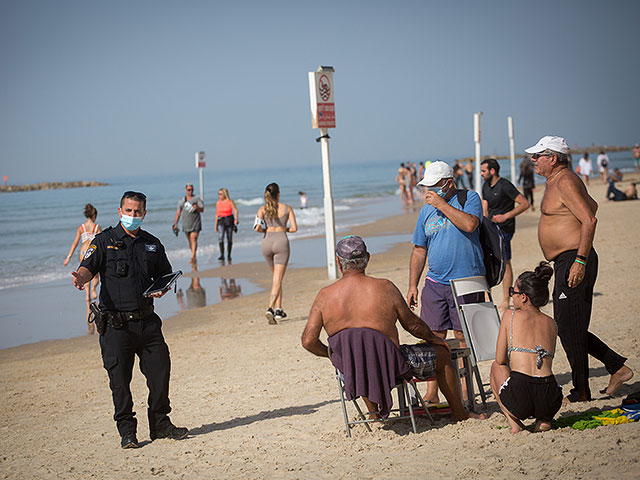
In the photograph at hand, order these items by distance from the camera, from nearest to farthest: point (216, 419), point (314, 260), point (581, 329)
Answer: point (581, 329) < point (216, 419) < point (314, 260)

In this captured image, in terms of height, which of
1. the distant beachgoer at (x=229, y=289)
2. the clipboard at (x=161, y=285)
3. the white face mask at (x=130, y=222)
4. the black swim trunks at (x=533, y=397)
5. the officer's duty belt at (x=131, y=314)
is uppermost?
the white face mask at (x=130, y=222)

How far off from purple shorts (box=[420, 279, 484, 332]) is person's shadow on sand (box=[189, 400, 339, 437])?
1.29 meters

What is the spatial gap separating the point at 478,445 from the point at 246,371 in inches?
142

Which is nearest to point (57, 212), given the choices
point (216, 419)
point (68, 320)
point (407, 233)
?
point (407, 233)

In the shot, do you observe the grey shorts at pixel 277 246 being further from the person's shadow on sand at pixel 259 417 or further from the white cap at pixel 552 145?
the white cap at pixel 552 145

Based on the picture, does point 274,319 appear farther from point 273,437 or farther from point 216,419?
point 273,437

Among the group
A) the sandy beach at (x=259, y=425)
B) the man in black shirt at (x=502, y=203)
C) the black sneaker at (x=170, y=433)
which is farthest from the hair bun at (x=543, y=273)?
the man in black shirt at (x=502, y=203)

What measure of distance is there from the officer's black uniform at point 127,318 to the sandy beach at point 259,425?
428 mm

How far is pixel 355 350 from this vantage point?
507 centimetres

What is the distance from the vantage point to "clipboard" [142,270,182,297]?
5609mm

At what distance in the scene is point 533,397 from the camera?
4.89 metres

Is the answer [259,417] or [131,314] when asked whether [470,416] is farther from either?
[131,314]

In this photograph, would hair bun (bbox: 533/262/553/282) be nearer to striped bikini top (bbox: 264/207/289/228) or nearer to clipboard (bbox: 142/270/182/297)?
clipboard (bbox: 142/270/182/297)

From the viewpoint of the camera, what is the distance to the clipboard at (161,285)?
5609mm
